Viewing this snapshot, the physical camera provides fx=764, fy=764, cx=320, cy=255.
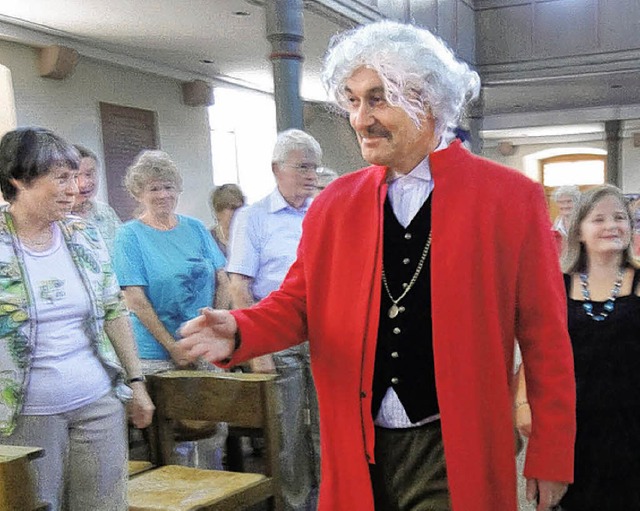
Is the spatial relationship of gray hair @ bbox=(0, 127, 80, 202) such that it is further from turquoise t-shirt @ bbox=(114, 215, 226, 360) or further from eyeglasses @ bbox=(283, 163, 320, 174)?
eyeglasses @ bbox=(283, 163, 320, 174)

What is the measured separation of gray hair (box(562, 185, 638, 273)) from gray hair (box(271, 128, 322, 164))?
4.23ft

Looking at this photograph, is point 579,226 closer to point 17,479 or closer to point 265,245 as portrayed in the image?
point 265,245

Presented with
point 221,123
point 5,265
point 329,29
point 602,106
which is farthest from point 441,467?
point 602,106

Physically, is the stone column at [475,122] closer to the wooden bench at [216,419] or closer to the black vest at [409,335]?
the wooden bench at [216,419]

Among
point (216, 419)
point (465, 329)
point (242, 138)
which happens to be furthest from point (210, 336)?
point (242, 138)

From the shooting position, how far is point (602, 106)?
14.2m

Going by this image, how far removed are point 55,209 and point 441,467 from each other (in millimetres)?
1366

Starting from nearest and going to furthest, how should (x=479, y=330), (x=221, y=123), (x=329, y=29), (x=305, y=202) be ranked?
(x=479, y=330) → (x=305, y=202) → (x=329, y=29) → (x=221, y=123)

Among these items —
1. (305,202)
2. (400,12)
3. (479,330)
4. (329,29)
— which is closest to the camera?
(479,330)

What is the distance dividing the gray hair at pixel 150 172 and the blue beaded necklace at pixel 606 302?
1.90 metres

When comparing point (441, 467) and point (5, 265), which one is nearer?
point (441, 467)

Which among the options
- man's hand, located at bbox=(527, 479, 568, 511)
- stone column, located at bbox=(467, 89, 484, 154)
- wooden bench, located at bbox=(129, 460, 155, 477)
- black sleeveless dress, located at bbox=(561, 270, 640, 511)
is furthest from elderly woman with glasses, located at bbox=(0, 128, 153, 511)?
stone column, located at bbox=(467, 89, 484, 154)

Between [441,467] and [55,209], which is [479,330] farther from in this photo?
[55,209]

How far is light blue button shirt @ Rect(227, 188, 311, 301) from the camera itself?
11.3 ft
